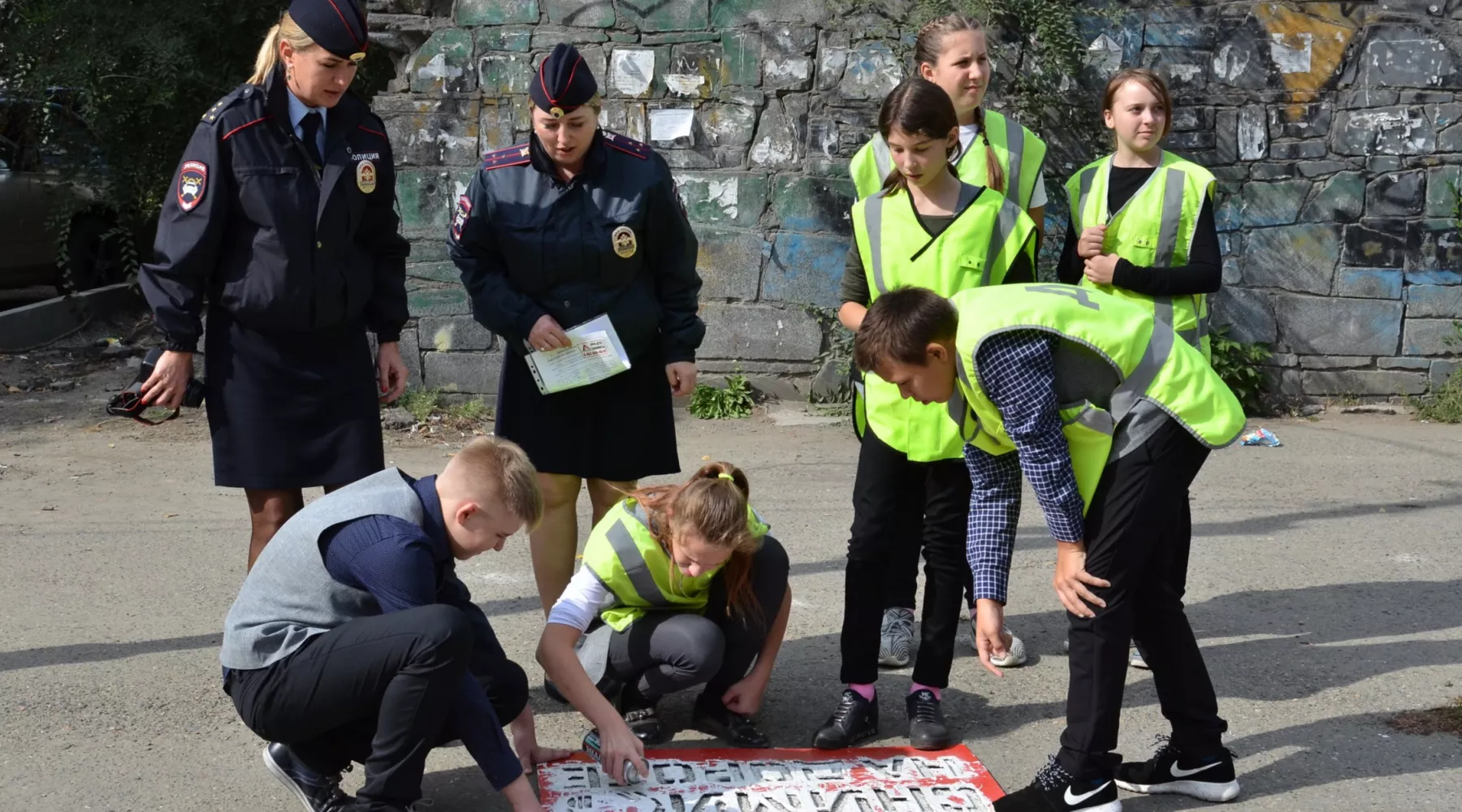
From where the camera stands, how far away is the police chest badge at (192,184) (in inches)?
135

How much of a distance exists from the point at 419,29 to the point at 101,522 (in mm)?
3186

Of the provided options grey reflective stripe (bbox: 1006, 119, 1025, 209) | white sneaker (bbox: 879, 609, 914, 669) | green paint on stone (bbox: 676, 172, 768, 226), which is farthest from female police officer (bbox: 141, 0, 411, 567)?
green paint on stone (bbox: 676, 172, 768, 226)

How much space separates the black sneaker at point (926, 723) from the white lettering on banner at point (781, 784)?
3 centimetres

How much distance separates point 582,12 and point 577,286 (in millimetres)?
3806

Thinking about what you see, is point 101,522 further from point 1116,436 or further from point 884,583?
point 1116,436

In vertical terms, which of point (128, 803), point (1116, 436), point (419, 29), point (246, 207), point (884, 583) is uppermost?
point (419, 29)

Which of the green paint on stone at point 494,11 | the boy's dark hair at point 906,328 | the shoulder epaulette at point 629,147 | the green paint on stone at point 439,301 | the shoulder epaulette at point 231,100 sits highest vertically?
the green paint on stone at point 494,11

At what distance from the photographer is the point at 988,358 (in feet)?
9.39

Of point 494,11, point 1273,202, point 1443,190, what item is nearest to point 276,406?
point 494,11

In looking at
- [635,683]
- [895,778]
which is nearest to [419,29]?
[635,683]

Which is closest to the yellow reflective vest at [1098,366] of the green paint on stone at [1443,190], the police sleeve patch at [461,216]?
the police sleeve patch at [461,216]

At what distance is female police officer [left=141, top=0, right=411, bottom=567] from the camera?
3443 mm

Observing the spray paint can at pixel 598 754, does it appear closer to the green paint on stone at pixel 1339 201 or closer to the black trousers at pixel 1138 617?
the black trousers at pixel 1138 617

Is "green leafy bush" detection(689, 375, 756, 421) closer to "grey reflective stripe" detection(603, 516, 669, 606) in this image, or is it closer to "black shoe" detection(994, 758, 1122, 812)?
"grey reflective stripe" detection(603, 516, 669, 606)
